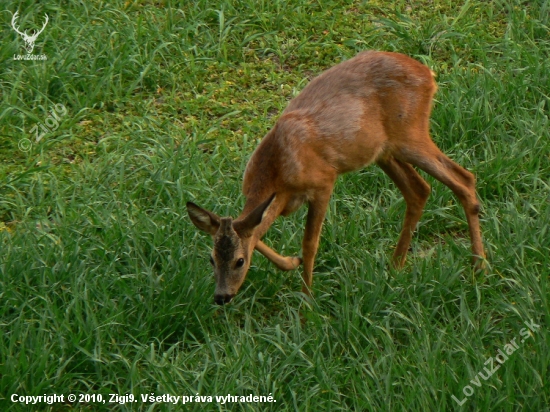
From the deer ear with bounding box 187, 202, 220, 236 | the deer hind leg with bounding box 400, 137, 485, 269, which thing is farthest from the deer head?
the deer hind leg with bounding box 400, 137, 485, 269

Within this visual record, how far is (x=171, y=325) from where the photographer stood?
5.94 m

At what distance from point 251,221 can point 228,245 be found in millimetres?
192

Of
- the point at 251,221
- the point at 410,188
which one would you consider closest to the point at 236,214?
the point at 251,221

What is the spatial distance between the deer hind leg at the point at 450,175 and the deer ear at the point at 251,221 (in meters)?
1.28

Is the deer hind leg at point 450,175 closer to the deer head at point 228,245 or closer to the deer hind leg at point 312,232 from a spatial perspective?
the deer hind leg at point 312,232

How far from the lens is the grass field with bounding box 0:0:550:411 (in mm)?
5512

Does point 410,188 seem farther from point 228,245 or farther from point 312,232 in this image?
point 228,245

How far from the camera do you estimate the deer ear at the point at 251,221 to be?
18.8 ft

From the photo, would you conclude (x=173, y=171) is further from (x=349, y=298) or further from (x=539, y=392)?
(x=539, y=392)

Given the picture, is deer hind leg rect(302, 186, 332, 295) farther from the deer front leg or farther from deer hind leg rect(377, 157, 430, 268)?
deer hind leg rect(377, 157, 430, 268)

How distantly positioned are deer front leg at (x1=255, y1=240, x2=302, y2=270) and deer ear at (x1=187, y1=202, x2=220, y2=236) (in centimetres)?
34

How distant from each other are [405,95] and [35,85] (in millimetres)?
3182

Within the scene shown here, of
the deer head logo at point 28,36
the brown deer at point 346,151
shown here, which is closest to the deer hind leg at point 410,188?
the brown deer at point 346,151

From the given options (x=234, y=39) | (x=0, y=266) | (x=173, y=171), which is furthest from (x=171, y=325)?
(x=234, y=39)
